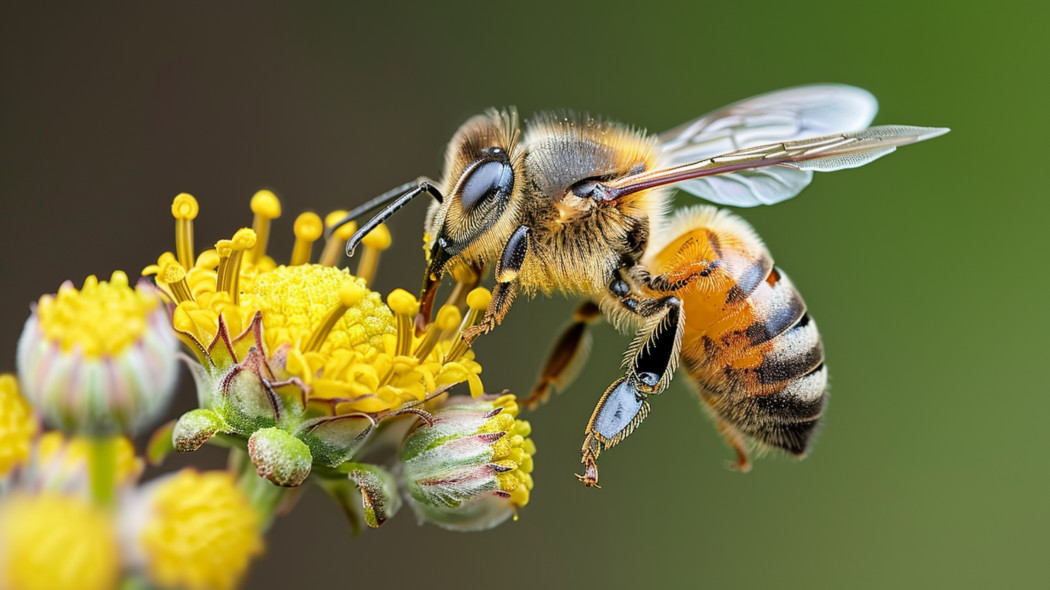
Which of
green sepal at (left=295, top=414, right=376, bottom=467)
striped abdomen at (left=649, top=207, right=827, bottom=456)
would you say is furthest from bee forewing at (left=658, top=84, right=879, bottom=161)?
green sepal at (left=295, top=414, right=376, bottom=467)

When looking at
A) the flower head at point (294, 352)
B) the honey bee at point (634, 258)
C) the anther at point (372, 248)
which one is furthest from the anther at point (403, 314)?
the anther at point (372, 248)

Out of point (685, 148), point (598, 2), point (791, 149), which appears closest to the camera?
point (791, 149)

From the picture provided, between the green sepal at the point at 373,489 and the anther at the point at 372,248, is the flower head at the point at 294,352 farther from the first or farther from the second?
the anther at the point at 372,248

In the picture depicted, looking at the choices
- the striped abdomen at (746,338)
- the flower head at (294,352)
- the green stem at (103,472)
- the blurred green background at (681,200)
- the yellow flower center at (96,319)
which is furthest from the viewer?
the blurred green background at (681,200)

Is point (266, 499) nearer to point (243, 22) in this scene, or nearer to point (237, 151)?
point (237, 151)

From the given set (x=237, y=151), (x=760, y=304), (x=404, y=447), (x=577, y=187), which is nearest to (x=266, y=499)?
(x=404, y=447)

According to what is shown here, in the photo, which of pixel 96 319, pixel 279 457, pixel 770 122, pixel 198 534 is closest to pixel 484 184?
pixel 279 457

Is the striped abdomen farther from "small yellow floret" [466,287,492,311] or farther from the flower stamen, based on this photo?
the flower stamen
